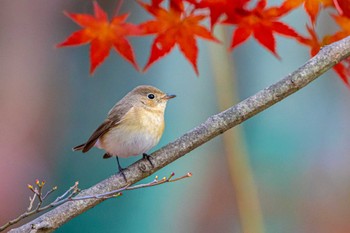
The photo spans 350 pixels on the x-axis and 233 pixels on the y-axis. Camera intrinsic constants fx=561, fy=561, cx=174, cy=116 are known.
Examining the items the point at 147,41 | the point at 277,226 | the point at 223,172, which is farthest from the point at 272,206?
the point at 147,41

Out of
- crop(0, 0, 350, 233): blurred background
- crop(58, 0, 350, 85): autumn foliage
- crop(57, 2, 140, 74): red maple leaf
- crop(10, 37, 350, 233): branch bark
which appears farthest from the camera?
crop(0, 0, 350, 233): blurred background

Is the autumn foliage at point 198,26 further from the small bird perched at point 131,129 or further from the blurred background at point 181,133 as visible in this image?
the blurred background at point 181,133

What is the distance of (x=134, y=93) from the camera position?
47.3 inches

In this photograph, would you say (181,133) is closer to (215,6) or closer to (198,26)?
(198,26)

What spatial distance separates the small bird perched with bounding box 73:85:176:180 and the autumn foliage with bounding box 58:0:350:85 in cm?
9

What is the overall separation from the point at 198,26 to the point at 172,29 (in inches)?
2.1

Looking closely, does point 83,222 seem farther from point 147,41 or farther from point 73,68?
point 147,41

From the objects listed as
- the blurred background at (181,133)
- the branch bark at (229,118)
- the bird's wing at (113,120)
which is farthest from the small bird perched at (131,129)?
the blurred background at (181,133)

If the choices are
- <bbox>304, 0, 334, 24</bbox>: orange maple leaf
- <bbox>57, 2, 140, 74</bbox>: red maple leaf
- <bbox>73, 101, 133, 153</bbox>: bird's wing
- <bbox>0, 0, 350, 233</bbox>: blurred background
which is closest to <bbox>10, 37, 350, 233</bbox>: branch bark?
<bbox>304, 0, 334, 24</bbox>: orange maple leaf

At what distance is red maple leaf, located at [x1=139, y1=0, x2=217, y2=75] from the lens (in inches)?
44.1

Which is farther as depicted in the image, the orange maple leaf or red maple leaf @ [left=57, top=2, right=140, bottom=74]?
red maple leaf @ [left=57, top=2, right=140, bottom=74]

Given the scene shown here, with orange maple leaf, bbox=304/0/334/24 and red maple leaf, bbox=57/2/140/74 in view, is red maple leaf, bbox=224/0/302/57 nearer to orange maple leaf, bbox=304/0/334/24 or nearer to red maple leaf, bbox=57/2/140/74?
orange maple leaf, bbox=304/0/334/24

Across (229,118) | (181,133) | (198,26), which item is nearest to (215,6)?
(198,26)

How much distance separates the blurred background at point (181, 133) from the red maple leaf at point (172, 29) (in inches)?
14.8
